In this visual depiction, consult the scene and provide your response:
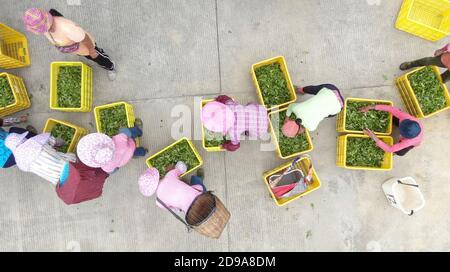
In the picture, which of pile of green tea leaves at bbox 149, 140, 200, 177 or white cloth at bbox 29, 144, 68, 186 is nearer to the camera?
white cloth at bbox 29, 144, 68, 186

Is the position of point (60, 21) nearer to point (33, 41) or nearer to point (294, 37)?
point (33, 41)

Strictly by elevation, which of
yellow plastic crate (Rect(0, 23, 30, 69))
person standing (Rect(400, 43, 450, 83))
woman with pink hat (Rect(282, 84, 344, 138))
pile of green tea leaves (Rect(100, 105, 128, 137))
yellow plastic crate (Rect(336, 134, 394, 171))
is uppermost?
yellow plastic crate (Rect(0, 23, 30, 69))

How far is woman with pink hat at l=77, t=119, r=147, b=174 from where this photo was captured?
362 cm

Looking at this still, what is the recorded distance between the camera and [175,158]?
4.62 m

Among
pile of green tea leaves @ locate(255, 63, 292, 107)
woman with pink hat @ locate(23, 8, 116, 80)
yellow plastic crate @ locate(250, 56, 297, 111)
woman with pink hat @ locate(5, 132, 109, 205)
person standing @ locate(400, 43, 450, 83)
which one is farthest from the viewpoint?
pile of green tea leaves @ locate(255, 63, 292, 107)

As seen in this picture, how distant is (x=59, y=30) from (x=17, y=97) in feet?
4.89

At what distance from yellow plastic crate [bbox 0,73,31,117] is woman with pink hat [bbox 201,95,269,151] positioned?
8.52 ft

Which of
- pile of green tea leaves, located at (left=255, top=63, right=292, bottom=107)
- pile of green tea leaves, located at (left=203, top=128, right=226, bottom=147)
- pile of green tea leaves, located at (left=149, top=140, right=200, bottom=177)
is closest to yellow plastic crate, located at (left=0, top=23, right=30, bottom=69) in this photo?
pile of green tea leaves, located at (left=149, top=140, right=200, bottom=177)

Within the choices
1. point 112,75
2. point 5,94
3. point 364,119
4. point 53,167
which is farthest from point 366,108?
point 5,94

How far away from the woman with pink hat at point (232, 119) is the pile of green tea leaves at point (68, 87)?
191 centimetres

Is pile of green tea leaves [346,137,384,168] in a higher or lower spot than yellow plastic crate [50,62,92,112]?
lower

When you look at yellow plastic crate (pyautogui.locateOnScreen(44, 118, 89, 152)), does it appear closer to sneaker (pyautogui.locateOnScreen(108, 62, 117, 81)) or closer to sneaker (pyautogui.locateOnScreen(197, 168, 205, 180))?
sneaker (pyautogui.locateOnScreen(108, 62, 117, 81))

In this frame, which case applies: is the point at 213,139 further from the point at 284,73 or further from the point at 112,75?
the point at 112,75
